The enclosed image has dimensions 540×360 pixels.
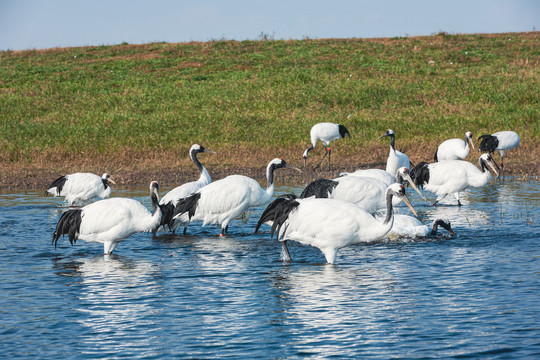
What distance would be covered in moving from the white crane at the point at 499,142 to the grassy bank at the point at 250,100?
571mm

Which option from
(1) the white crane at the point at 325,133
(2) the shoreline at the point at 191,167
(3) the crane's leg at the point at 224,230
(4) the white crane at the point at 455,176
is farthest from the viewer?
(1) the white crane at the point at 325,133

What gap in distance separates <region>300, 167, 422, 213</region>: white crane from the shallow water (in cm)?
135

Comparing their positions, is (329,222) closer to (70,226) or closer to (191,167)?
(70,226)

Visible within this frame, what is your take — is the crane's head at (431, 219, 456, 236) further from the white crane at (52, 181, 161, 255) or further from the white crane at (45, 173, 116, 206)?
the white crane at (45, 173, 116, 206)

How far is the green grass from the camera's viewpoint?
86.8 ft

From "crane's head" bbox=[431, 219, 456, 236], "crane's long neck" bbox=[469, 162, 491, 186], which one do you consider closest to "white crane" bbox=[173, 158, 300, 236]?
"crane's head" bbox=[431, 219, 456, 236]

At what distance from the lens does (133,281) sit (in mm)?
9297

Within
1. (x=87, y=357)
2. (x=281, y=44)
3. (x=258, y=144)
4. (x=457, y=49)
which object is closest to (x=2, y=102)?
(x=258, y=144)

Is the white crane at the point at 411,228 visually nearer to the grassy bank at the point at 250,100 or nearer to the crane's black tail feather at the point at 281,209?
the crane's black tail feather at the point at 281,209

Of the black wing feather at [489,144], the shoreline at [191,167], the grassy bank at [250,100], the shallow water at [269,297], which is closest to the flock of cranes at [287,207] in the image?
the shallow water at [269,297]

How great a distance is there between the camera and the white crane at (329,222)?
32.0 ft

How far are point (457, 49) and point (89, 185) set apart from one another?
3121 cm

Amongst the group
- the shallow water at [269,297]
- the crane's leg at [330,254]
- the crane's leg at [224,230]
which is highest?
the crane's leg at [224,230]

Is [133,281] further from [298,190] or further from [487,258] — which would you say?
[298,190]
